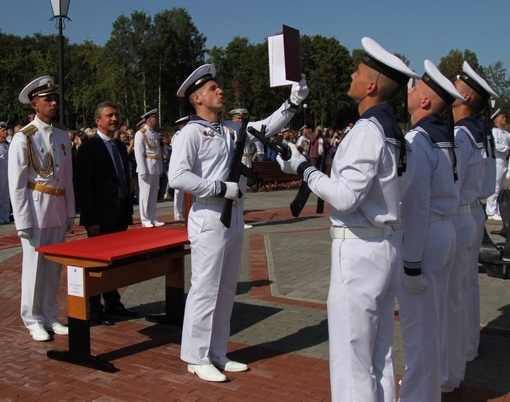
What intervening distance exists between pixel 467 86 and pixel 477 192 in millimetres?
901

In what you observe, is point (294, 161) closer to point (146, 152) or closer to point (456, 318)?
point (456, 318)

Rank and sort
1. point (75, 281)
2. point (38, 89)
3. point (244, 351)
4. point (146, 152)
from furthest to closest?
point (146, 152), point (38, 89), point (244, 351), point (75, 281)

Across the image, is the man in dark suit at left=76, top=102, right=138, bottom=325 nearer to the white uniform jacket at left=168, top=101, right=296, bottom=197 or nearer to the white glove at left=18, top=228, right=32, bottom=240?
the white glove at left=18, top=228, right=32, bottom=240

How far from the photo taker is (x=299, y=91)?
470cm

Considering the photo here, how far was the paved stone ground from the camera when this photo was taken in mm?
4488

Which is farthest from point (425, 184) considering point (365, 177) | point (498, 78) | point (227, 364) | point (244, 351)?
point (498, 78)

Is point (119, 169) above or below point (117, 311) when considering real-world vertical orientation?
above

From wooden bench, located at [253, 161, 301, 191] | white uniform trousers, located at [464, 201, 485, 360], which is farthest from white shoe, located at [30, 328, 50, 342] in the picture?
wooden bench, located at [253, 161, 301, 191]

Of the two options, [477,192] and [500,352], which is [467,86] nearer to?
[477,192]

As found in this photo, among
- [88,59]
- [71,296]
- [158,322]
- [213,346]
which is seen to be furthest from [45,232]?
[88,59]

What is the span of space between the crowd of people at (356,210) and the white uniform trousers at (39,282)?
0.5 inches

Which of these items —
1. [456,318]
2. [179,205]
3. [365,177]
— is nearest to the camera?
[365,177]

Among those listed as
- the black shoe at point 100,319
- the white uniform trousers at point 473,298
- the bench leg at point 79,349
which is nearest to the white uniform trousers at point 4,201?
the black shoe at point 100,319

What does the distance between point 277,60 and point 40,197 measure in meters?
2.65
